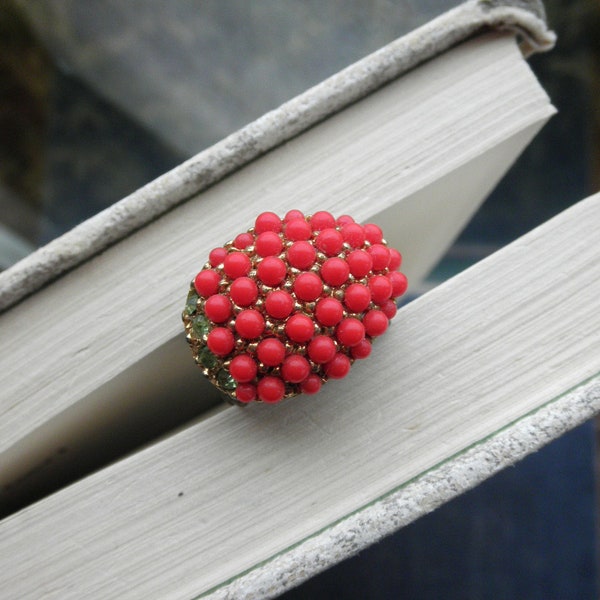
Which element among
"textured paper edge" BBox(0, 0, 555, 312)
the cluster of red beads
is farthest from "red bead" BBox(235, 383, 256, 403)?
"textured paper edge" BBox(0, 0, 555, 312)

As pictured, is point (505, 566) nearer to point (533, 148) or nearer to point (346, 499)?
point (346, 499)

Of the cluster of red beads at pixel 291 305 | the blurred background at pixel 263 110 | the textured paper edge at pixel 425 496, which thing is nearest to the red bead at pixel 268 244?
the cluster of red beads at pixel 291 305

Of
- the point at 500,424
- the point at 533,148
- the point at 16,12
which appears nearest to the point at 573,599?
the point at 500,424

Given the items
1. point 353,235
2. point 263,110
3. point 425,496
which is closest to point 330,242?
point 353,235

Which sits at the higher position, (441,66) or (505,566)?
(441,66)

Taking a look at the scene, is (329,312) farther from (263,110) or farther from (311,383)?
(263,110)

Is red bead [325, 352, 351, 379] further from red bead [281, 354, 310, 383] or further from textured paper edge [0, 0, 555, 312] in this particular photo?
textured paper edge [0, 0, 555, 312]
